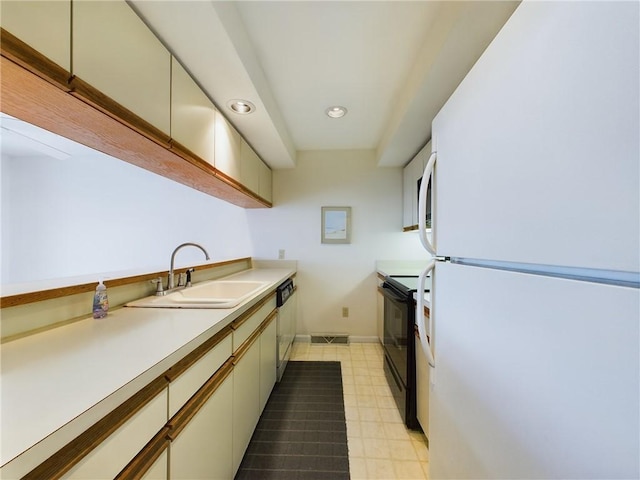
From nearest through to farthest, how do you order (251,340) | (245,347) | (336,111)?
(245,347), (251,340), (336,111)

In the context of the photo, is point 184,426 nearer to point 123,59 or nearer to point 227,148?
point 123,59

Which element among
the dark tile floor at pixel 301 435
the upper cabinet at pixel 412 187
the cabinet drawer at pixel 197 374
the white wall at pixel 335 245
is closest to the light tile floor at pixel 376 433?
the dark tile floor at pixel 301 435

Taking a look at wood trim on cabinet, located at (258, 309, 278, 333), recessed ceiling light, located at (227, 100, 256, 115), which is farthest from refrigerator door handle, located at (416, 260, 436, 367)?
recessed ceiling light, located at (227, 100, 256, 115)

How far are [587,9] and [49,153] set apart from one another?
14.1ft

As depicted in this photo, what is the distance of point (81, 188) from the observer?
10.00 feet

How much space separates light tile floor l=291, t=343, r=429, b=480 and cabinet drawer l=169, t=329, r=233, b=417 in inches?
39.3

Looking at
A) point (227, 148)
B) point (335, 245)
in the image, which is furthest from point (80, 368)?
point (335, 245)

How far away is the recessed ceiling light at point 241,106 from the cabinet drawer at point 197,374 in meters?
1.41

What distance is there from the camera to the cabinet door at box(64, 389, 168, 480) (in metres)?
0.48

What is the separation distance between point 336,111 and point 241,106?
0.88m

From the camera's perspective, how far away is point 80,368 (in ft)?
1.99

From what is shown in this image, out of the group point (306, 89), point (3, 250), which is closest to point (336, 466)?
point (306, 89)

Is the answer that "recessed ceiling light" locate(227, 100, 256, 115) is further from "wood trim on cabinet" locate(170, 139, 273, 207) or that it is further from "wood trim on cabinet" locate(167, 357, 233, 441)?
"wood trim on cabinet" locate(167, 357, 233, 441)

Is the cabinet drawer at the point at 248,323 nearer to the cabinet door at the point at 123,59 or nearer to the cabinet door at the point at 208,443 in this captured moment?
the cabinet door at the point at 208,443
